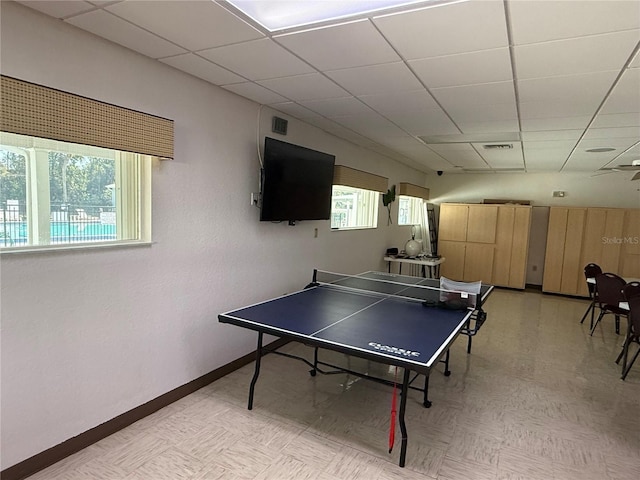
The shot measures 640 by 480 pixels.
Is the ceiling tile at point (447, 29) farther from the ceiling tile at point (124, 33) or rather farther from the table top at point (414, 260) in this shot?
the table top at point (414, 260)

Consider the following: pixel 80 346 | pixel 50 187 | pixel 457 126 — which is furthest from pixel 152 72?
pixel 457 126

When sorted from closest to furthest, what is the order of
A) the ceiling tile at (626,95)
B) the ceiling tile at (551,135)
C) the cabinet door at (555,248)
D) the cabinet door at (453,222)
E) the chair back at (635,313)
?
1. the ceiling tile at (626,95)
2. the chair back at (635,313)
3. the ceiling tile at (551,135)
4. the cabinet door at (555,248)
5. the cabinet door at (453,222)

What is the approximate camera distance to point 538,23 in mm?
1798

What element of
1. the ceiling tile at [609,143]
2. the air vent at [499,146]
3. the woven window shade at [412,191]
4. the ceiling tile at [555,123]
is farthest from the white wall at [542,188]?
the ceiling tile at [555,123]

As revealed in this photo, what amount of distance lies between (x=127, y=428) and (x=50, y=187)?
1612 millimetres

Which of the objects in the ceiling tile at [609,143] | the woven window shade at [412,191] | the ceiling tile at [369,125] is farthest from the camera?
the woven window shade at [412,191]

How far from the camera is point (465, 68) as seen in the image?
240cm

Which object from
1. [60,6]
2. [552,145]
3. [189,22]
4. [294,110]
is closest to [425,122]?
[294,110]

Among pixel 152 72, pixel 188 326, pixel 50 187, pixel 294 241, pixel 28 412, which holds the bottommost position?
pixel 28 412

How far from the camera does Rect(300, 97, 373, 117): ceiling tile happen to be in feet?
10.6

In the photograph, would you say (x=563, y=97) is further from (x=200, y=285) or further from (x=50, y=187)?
(x=50, y=187)

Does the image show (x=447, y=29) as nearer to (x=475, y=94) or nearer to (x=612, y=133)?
(x=475, y=94)

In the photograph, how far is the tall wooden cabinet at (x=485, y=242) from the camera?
7648mm

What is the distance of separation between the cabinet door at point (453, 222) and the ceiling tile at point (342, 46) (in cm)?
636
